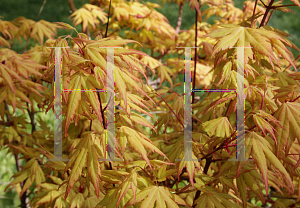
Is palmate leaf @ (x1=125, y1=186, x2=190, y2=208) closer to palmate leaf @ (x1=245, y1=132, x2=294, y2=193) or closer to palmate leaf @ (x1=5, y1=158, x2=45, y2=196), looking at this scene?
palmate leaf @ (x1=245, y1=132, x2=294, y2=193)

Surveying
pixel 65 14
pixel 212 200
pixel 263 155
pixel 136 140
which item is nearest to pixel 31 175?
pixel 136 140

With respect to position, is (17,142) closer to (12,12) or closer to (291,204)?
(291,204)

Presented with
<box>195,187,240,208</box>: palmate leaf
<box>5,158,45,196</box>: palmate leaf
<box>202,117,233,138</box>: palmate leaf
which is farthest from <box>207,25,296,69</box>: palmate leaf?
<box>5,158,45,196</box>: palmate leaf

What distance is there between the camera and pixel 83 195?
1390 millimetres

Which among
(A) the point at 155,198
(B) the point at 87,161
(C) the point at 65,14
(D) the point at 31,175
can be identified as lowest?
(D) the point at 31,175

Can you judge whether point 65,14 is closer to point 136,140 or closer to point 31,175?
point 31,175

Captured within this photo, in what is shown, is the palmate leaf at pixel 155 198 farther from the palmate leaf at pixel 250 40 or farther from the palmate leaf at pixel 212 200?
the palmate leaf at pixel 250 40

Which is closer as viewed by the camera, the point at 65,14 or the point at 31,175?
the point at 31,175

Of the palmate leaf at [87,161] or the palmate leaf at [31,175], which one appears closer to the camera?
the palmate leaf at [87,161]

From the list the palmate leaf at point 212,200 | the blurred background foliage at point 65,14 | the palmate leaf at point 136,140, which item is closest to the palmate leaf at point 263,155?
the palmate leaf at point 212,200

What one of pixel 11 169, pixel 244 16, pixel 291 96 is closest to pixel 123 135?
pixel 291 96

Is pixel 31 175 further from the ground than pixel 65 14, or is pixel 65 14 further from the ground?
pixel 65 14

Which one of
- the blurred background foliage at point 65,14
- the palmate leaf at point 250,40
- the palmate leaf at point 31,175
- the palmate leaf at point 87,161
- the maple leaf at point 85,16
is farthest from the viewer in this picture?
the blurred background foliage at point 65,14

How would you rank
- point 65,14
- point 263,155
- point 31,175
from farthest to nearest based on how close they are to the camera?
point 65,14
point 31,175
point 263,155
